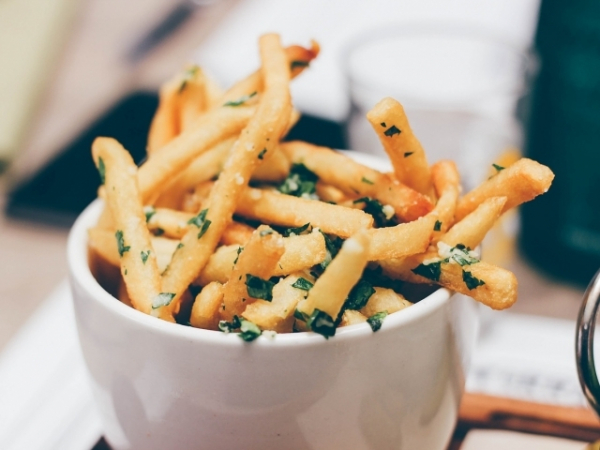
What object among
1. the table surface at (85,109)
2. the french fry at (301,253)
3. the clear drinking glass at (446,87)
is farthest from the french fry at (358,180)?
the table surface at (85,109)

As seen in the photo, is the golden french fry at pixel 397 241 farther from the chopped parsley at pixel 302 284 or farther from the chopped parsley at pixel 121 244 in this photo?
the chopped parsley at pixel 121 244

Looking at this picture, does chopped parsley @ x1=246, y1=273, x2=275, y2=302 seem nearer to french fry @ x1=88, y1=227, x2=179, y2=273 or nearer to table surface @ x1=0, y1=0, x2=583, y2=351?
french fry @ x1=88, y1=227, x2=179, y2=273

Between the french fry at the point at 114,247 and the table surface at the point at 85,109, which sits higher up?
the french fry at the point at 114,247

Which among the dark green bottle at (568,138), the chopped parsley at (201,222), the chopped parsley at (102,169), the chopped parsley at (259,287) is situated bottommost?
the dark green bottle at (568,138)

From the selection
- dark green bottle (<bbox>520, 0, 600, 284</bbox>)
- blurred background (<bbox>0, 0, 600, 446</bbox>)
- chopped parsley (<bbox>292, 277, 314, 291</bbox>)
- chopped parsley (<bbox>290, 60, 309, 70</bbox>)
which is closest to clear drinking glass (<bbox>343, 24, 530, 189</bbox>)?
blurred background (<bbox>0, 0, 600, 446</bbox>)

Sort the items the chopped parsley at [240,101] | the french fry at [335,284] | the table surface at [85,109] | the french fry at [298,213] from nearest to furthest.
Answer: the french fry at [335,284]
the french fry at [298,213]
the chopped parsley at [240,101]
the table surface at [85,109]

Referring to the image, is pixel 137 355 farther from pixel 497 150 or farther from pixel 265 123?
pixel 497 150

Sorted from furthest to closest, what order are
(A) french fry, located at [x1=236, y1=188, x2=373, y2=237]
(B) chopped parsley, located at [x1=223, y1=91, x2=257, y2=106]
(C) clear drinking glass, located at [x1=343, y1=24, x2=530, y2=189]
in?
(C) clear drinking glass, located at [x1=343, y1=24, x2=530, y2=189], (B) chopped parsley, located at [x1=223, y1=91, x2=257, y2=106], (A) french fry, located at [x1=236, y1=188, x2=373, y2=237]
